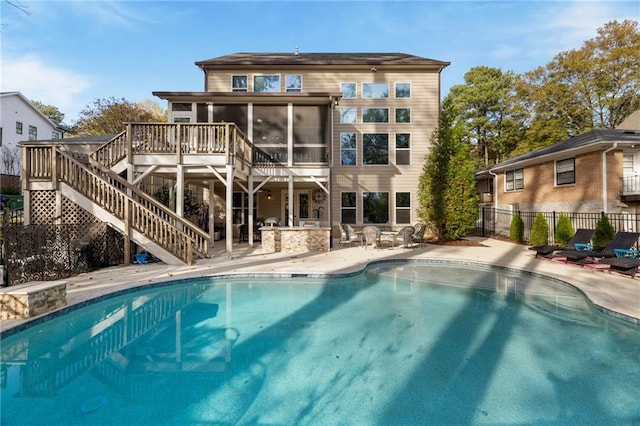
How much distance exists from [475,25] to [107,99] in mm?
30828

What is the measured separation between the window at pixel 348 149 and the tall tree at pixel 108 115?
75.3ft

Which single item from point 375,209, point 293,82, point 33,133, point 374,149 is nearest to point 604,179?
point 375,209

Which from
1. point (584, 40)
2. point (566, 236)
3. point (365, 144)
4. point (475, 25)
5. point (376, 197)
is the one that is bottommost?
point (566, 236)

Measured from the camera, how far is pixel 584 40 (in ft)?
79.7

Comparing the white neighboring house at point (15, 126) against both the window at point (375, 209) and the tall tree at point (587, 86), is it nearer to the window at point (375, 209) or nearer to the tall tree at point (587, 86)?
the window at point (375, 209)

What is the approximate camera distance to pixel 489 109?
1278 inches

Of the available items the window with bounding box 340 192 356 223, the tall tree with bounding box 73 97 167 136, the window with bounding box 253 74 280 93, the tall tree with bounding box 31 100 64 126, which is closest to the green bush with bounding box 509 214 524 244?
the window with bounding box 340 192 356 223

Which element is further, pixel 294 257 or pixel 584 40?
pixel 584 40

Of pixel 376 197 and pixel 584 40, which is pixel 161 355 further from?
pixel 584 40

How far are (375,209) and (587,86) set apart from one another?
76.0 ft

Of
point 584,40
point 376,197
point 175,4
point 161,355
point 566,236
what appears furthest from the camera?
point 584,40

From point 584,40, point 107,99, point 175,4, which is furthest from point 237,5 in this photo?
point 584,40

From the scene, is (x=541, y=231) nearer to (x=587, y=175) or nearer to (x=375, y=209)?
(x=587, y=175)

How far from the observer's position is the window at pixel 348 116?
1617cm
